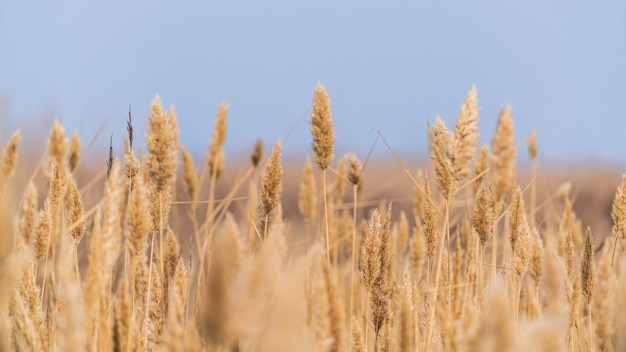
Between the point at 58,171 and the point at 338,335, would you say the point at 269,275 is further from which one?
the point at 58,171

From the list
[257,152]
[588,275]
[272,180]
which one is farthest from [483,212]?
[257,152]

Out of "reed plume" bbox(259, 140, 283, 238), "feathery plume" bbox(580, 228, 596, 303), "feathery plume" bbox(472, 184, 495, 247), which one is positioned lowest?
"feathery plume" bbox(580, 228, 596, 303)

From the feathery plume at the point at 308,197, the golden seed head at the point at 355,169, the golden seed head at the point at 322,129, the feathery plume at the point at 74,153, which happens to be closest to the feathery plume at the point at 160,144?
the golden seed head at the point at 322,129

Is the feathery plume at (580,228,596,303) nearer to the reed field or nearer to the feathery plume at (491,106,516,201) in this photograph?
the reed field

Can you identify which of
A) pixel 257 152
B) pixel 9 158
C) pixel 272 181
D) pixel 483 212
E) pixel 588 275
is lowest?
pixel 588 275

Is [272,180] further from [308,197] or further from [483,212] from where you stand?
[308,197]

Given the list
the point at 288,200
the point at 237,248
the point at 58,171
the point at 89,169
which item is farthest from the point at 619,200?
the point at 288,200

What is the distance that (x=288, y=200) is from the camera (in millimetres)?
12477

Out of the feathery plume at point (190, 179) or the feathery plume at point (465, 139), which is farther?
the feathery plume at point (190, 179)

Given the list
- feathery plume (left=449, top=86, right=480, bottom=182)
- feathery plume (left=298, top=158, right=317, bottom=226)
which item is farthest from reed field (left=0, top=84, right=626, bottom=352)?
feathery plume (left=298, top=158, right=317, bottom=226)

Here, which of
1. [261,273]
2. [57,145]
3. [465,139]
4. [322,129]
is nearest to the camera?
[261,273]

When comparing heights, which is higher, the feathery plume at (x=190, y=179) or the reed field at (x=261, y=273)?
the feathery plume at (x=190, y=179)

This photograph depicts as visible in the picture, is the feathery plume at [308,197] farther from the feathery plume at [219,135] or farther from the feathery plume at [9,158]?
the feathery plume at [9,158]

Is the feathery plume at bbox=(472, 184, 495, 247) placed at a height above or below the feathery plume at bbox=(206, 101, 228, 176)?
below
